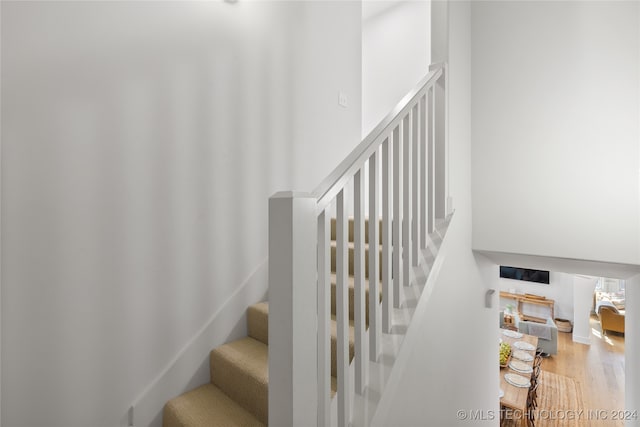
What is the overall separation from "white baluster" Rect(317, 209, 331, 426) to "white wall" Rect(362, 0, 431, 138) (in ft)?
9.19

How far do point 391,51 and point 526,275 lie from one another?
857 centimetres

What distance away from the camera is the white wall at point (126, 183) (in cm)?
136

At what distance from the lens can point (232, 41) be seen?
2.05 metres

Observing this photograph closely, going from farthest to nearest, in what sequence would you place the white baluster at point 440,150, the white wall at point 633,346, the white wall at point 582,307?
the white wall at point 582,307
the white wall at point 633,346
the white baluster at point 440,150

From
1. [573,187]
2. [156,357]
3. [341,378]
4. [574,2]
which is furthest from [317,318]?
[574,2]

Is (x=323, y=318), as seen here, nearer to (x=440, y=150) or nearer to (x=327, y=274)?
(x=327, y=274)

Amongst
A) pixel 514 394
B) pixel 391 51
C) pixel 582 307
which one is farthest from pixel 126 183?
pixel 582 307

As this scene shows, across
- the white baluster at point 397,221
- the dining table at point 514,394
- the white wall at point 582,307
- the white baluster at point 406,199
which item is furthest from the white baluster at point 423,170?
the white wall at point 582,307

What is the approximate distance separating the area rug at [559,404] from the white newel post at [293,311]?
17.1ft

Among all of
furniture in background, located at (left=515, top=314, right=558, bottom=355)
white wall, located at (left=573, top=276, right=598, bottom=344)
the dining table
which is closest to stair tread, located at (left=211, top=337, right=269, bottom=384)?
the dining table

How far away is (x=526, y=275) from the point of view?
9.63m

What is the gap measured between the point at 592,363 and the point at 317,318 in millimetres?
8218

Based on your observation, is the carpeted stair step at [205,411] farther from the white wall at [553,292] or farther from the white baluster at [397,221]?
the white wall at [553,292]

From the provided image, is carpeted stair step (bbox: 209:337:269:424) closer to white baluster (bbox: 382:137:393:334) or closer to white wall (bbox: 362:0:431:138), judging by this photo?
white baluster (bbox: 382:137:393:334)
